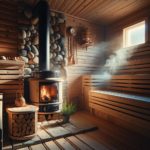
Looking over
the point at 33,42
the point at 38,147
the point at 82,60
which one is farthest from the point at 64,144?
the point at 82,60

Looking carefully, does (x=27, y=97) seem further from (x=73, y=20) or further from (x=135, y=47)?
(x=135, y=47)

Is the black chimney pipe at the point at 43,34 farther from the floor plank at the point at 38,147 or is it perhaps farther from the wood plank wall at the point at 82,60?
the floor plank at the point at 38,147

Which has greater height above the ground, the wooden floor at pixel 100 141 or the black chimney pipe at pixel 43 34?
the black chimney pipe at pixel 43 34

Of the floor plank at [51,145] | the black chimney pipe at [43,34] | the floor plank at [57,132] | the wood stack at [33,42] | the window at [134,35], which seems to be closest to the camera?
the floor plank at [51,145]

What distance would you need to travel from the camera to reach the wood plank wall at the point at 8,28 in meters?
4.01

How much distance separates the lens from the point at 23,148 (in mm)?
2604

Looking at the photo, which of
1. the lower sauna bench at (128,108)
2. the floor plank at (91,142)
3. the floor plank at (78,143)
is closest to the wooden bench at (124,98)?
the lower sauna bench at (128,108)

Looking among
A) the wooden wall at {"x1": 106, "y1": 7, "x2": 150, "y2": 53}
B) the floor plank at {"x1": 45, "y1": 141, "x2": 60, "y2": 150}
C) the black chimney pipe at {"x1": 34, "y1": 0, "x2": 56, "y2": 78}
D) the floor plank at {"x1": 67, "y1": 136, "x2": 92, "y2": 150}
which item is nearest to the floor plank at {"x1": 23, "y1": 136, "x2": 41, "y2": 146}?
the floor plank at {"x1": 45, "y1": 141, "x2": 60, "y2": 150}

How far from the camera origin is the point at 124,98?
137 inches

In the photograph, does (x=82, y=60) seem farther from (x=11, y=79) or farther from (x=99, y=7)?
(x=11, y=79)

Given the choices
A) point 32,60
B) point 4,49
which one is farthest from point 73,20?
point 4,49

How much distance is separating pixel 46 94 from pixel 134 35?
3.45 m

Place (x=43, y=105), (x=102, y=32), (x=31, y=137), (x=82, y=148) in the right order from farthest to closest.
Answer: (x=102, y=32)
(x=43, y=105)
(x=31, y=137)
(x=82, y=148)

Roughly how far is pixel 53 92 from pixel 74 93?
1503 millimetres
